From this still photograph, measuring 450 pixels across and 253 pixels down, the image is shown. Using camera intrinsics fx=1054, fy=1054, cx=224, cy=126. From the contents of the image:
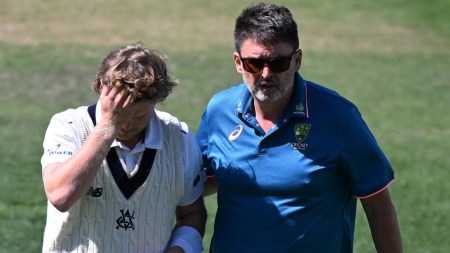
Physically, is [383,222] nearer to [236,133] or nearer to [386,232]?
[386,232]

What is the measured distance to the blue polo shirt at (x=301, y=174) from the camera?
4.92 m

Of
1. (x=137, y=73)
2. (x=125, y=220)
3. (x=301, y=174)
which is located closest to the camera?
(x=137, y=73)

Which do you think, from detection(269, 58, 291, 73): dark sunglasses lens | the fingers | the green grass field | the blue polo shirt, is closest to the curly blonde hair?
the fingers

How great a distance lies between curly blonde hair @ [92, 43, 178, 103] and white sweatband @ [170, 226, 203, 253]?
0.72 metres

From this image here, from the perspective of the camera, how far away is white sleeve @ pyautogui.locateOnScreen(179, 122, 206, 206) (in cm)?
492

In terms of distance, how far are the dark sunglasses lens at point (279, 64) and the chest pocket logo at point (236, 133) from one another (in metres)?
A: 0.42

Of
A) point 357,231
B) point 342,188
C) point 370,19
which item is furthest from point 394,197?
point 370,19

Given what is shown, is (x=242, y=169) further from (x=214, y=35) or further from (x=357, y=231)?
(x=214, y=35)

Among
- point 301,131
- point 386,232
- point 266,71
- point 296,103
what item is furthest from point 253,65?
point 386,232

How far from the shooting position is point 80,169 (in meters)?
4.36

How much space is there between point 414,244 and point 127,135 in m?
5.65

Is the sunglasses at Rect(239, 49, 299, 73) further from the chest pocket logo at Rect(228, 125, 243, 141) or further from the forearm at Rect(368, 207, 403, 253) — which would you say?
the forearm at Rect(368, 207, 403, 253)

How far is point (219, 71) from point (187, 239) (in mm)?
13633

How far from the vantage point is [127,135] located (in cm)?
469
